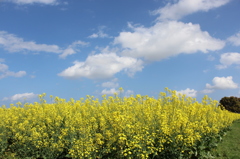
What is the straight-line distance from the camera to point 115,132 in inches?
238

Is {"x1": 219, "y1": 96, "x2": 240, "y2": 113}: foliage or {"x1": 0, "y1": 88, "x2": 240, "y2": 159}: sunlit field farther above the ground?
{"x1": 219, "y1": 96, "x2": 240, "y2": 113}: foliage

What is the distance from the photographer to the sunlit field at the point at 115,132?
19.7ft

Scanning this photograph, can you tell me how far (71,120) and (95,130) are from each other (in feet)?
5.21

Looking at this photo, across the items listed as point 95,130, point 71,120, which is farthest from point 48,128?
point 95,130

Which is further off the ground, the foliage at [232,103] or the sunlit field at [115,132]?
the foliage at [232,103]

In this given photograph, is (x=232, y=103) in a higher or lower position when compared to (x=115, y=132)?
higher

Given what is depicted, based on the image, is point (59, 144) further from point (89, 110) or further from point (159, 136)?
point (159, 136)

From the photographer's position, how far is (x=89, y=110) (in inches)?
367

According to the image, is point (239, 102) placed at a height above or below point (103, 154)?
above

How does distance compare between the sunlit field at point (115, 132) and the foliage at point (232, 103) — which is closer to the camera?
the sunlit field at point (115, 132)

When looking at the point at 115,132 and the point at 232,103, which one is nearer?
the point at 115,132

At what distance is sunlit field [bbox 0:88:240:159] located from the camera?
600 cm

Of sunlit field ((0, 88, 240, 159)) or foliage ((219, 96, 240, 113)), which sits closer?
sunlit field ((0, 88, 240, 159))

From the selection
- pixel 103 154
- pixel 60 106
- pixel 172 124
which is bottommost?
pixel 103 154
